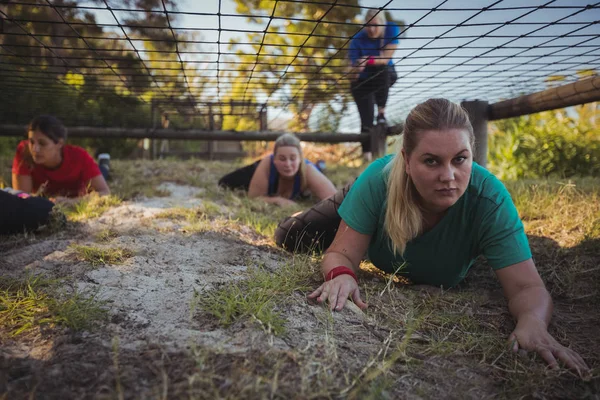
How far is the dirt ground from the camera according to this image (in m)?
0.99

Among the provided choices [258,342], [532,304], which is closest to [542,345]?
[532,304]

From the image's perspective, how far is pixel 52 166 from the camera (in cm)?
378

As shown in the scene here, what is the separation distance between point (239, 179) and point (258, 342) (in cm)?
311

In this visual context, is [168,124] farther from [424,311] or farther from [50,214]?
[424,311]

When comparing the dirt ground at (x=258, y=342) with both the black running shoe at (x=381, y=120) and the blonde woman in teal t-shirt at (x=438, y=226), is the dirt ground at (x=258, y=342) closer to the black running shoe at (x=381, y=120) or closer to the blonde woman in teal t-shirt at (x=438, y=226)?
the blonde woman in teal t-shirt at (x=438, y=226)

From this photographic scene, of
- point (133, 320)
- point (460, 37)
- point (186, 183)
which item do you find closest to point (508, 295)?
point (133, 320)

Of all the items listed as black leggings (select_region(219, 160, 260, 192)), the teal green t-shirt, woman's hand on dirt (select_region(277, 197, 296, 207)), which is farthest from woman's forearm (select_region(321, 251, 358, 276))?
black leggings (select_region(219, 160, 260, 192))

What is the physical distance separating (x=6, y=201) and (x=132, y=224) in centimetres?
76

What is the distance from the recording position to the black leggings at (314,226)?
93.6 inches

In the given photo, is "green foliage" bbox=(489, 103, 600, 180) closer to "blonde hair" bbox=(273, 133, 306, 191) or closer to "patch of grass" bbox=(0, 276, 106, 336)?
"blonde hair" bbox=(273, 133, 306, 191)

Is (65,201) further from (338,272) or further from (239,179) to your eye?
(338,272)

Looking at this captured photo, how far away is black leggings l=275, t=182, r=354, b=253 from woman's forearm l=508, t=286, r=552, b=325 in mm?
1049

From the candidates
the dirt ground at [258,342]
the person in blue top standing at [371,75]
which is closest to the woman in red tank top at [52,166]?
the dirt ground at [258,342]

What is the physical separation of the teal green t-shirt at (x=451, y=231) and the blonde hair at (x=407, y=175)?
9 cm
